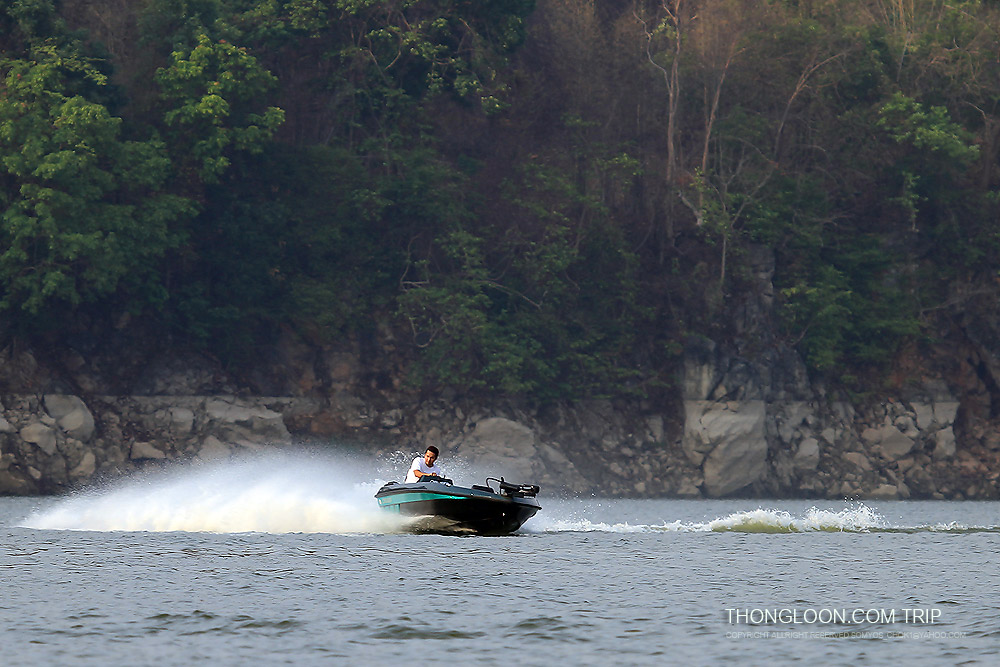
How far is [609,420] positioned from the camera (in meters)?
61.1

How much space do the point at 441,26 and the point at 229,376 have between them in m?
15.8

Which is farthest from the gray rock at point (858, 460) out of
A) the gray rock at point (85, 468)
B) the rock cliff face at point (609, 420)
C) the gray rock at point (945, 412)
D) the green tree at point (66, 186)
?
the gray rock at point (85, 468)

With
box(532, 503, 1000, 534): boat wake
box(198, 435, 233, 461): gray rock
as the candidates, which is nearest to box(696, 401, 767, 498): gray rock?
box(532, 503, 1000, 534): boat wake

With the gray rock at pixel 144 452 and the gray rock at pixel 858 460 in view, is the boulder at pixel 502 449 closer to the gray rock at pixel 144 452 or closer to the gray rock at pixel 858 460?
the gray rock at pixel 144 452

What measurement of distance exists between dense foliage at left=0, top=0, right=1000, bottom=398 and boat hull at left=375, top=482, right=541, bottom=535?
23.9 meters

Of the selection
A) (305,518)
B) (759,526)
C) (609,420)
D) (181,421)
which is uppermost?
(181,421)

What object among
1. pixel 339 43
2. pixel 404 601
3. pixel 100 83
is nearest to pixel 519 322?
pixel 339 43

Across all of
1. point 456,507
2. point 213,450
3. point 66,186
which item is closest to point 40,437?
point 213,450

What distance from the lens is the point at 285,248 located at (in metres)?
61.0

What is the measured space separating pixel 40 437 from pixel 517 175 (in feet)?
72.4

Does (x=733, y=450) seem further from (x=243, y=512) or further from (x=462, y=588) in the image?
(x=462, y=588)

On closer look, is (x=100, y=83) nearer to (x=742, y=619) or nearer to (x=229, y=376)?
(x=229, y=376)

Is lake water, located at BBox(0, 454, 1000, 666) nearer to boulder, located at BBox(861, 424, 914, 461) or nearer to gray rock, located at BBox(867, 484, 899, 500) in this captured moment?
gray rock, located at BBox(867, 484, 899, 500)

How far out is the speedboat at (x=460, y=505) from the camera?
3259 cm
